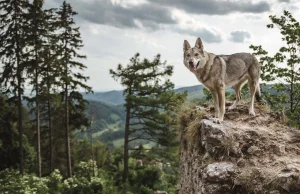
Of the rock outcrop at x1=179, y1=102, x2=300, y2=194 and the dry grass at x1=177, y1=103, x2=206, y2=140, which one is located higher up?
the dry grass at x1=177, y1=103, x2=206, y2=140

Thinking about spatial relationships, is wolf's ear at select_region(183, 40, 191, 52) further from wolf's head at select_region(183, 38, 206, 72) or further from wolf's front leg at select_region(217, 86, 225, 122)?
wolf's front leg at select_region(217, 86, 225, 122)

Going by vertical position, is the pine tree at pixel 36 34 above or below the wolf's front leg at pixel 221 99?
above

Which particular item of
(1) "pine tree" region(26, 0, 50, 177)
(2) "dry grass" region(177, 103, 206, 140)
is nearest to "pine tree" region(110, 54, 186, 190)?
(1) "pine tree" region(26, 0, 50, 177)

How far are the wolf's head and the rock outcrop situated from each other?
136 cm

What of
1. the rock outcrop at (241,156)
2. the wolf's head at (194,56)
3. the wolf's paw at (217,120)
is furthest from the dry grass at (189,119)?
the wolf's head at (194,56)

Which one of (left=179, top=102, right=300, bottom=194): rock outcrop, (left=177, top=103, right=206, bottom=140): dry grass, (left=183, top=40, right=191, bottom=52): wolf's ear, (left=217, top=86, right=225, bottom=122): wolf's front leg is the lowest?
(left=179, top=102, right=300, bottom=194): rock outcrop

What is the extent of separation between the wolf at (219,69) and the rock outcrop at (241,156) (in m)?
0.58

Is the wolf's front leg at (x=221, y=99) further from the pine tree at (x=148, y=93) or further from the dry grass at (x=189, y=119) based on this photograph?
the pine tree at (x=148, y=93)

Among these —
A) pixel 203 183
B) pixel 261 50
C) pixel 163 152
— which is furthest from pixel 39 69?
pixel 203 183

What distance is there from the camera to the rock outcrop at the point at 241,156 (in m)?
5.86

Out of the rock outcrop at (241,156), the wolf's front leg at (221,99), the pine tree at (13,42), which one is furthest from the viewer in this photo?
the pine tree at (13,42)

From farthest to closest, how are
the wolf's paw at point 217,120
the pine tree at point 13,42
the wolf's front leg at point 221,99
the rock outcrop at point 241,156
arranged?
the pine tree at point 13,42
the wolf's front leg at point 221,99
the wolf's paw at point 217,120
the rock outcrop at point 241,156

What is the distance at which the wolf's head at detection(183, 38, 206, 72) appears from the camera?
7496 mm

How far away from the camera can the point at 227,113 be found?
8906 mm
